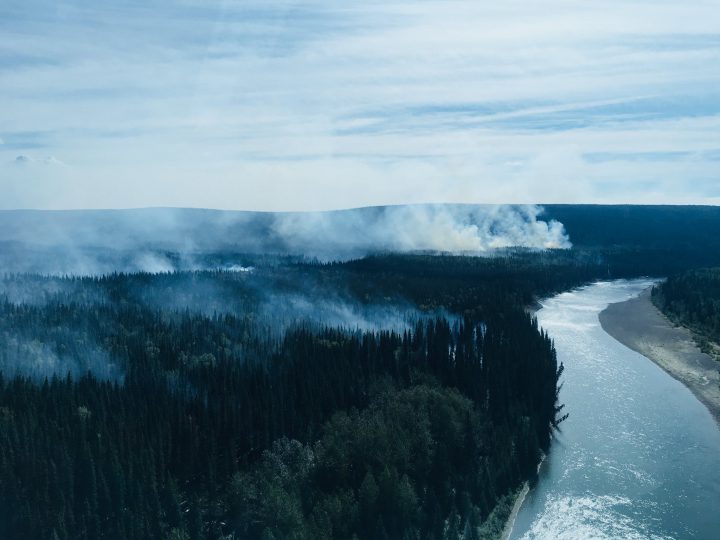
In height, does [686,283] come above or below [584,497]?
above

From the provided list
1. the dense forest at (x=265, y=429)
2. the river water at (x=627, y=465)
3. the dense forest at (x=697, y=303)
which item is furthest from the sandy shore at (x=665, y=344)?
the dense forest at (x=265, y=429)

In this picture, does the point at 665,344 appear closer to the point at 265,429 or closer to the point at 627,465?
the point at 627,465

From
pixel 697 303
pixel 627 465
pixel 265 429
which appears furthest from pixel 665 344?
pixel 265 429

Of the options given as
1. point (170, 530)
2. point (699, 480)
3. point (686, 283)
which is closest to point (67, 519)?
point (170, 530)

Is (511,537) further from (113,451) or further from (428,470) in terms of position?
(113,451)


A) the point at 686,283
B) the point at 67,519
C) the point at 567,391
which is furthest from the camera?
the point at 686,283

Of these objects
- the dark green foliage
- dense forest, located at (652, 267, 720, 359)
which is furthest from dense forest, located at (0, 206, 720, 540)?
dense forest, located at (652, 267, 720, 359)

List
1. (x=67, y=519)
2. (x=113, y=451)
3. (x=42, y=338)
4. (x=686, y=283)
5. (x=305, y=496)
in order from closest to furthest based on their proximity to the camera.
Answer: (x=67, y=519)
(x=305, y=496)
(x=113, y=451)
(x=42, y=338)
(x=686, y=283)
